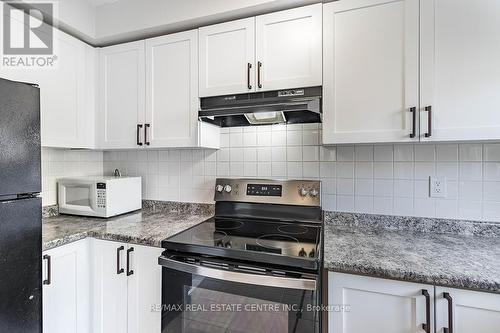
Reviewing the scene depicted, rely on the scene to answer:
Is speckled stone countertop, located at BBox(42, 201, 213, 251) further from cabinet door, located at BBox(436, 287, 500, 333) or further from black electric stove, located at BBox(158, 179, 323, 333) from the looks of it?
cabinet door, located at BBox(436, 287, 500, 333)

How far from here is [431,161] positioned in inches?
58.7

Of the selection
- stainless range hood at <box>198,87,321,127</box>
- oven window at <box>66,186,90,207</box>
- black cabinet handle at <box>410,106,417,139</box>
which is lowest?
oven window at <box>66,186,90,207</box>

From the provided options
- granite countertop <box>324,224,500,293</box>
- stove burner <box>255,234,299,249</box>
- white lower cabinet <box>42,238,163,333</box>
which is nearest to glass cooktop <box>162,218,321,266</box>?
stove burner <box>255,234,299,249</box>

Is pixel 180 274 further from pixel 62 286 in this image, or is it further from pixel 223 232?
pixel 62 286

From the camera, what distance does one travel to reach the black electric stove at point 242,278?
41.8 inches

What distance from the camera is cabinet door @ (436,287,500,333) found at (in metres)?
0.91

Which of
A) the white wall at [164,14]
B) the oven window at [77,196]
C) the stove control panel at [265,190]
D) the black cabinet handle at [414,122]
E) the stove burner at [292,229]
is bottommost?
the stove burner at [292,229]

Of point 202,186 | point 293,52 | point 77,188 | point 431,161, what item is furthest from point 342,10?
point 77,188

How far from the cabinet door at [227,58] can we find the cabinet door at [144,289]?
0.99 m

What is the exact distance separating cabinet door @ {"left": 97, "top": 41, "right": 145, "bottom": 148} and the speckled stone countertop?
0.53m

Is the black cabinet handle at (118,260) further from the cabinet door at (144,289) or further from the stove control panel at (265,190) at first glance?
the stove control panel at (265,190)

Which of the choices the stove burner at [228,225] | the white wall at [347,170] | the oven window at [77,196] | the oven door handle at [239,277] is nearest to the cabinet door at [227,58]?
the white wall at [347,170]

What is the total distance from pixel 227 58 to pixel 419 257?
4.68 ft

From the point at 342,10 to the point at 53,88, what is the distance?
1785 mm
